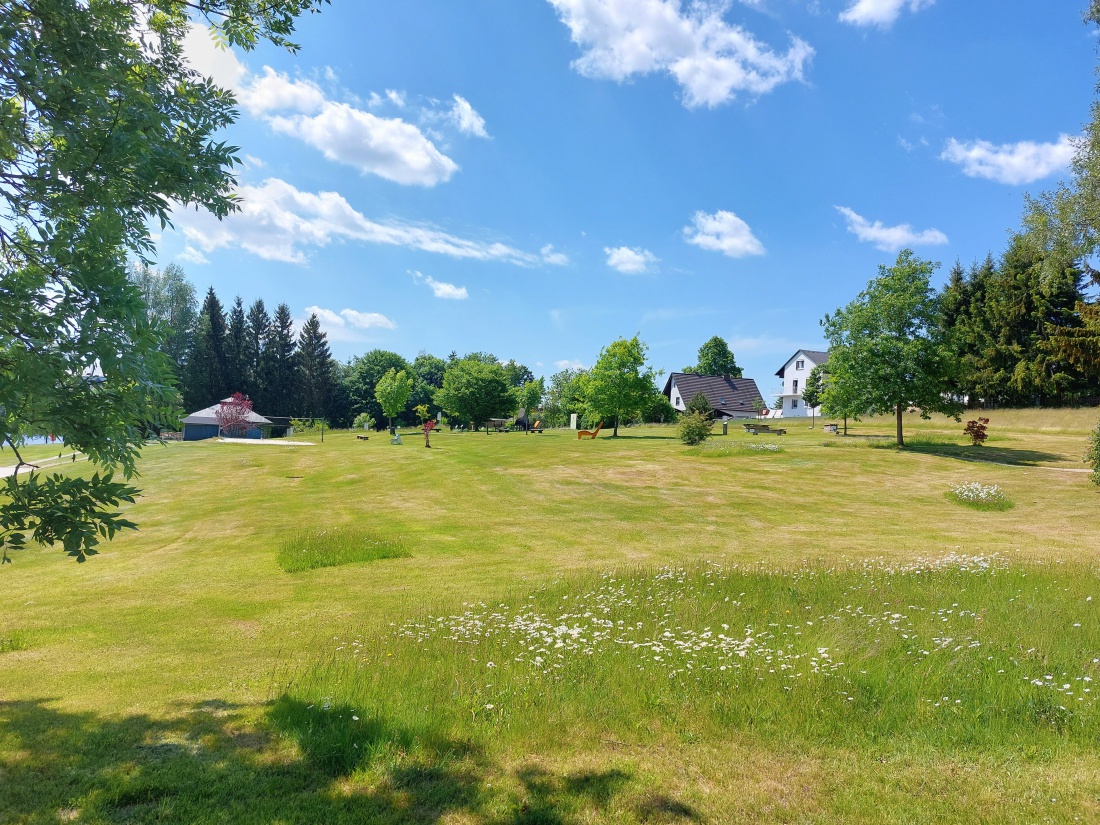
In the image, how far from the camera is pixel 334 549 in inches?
630

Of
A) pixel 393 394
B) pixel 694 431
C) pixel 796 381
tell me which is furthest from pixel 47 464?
pixel 796 381

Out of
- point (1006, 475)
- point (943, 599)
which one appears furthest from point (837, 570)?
point (1006, 475)

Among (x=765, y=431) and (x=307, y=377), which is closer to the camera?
(x=765, y=431)

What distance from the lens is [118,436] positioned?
503 centimetres

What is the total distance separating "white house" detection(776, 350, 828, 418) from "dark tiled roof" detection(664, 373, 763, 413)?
6.59m

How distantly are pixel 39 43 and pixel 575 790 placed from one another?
762 centimetres

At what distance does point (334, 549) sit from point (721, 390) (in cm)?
7604

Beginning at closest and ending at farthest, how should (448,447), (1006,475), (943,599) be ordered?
(943,599), (1006,475), (448,447)

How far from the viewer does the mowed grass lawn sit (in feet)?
14.9

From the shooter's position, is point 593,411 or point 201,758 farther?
point 593,411

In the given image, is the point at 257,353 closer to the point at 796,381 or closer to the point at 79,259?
the point at 796,381

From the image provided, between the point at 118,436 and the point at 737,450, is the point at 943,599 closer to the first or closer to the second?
the point at 118,436

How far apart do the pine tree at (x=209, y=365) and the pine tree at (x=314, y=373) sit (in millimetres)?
11438

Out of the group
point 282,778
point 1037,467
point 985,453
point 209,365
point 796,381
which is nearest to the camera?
point 282,778
